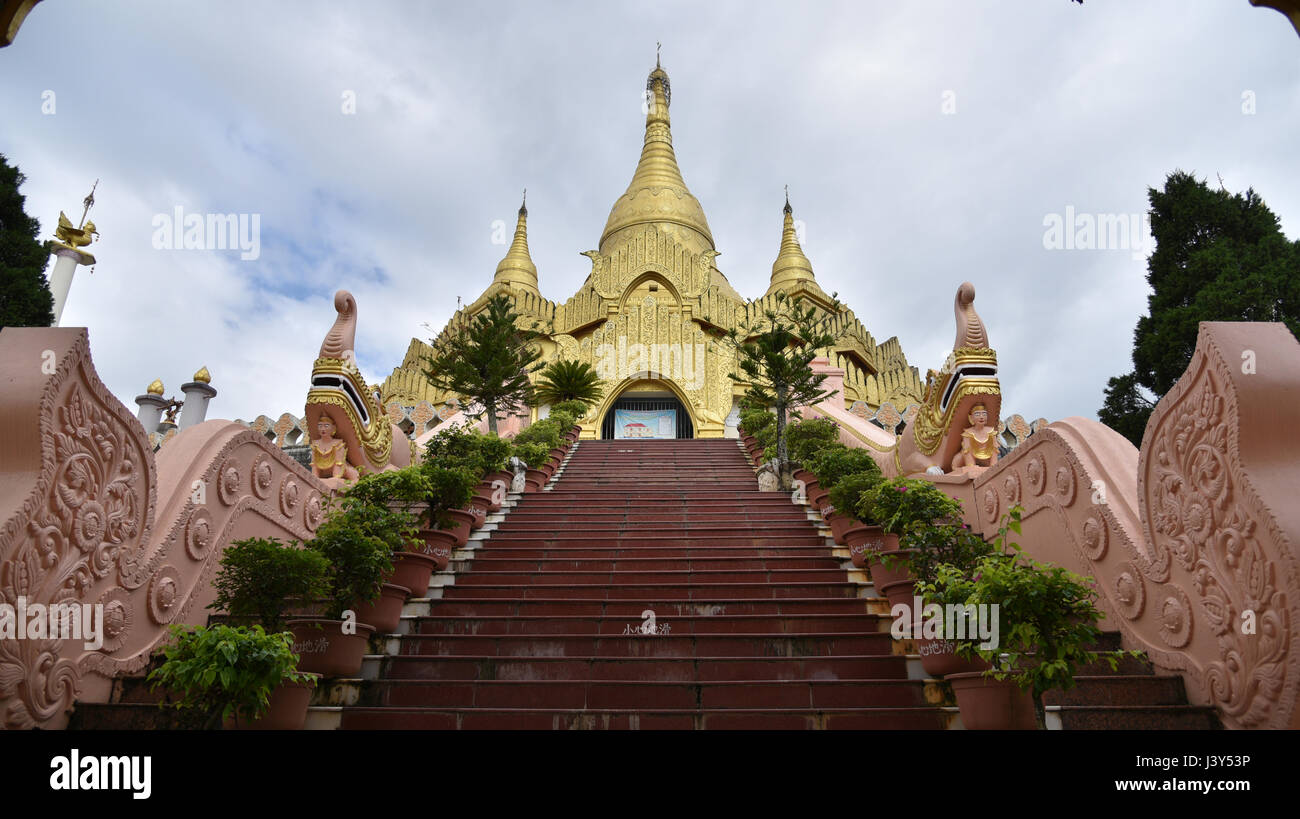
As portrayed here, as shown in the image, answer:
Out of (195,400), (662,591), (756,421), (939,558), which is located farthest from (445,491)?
(195,400)

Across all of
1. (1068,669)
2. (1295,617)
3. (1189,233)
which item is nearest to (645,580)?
(1068,669)

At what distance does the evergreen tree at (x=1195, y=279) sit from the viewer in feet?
42.4

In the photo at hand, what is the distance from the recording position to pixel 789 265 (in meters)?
27.6

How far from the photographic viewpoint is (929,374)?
8062mm

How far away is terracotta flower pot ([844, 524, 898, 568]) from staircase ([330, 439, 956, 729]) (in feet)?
0.61

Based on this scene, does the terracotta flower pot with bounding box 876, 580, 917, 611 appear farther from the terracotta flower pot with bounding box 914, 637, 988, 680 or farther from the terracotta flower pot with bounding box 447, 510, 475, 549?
the terracotta flower pot with bounding box 447, 510, 475, 549

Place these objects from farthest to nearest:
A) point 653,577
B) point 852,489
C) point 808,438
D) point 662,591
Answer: point 808,438 < point 653,577 < point 852,489 < point 662,591

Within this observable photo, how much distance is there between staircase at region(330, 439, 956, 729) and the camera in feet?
12.7

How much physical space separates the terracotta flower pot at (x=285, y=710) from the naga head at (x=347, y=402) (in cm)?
424

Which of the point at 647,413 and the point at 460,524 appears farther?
the point at 647,413

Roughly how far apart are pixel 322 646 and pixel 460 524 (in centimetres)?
242

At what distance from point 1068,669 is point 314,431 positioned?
691 centimetres

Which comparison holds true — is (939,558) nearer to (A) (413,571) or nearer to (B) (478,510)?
(A) (413,571)
